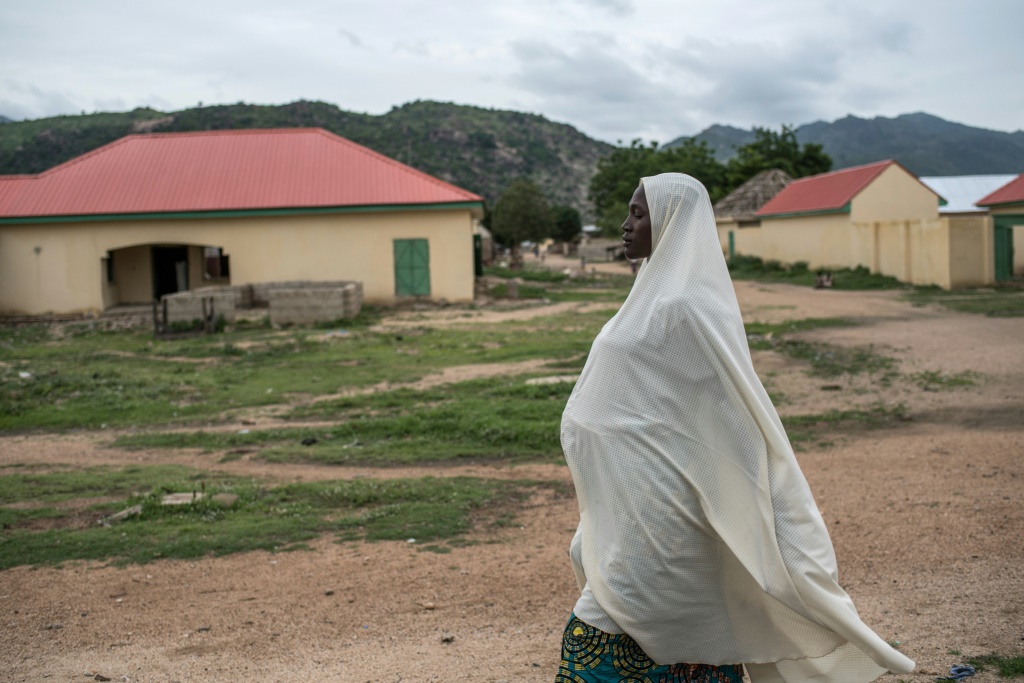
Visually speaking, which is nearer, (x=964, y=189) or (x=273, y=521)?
(x=273, y=521)

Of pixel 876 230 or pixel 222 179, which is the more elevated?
pixel 222 179

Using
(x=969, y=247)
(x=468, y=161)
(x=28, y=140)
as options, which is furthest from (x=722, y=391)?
(x=468, y=161)

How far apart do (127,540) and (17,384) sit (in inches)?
293

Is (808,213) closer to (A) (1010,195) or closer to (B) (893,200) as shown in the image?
(B) (893,200)

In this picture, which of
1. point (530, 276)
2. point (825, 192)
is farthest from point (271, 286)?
point (825, 192)

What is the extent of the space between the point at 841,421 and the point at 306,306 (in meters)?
13.0

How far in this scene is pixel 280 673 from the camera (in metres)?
4.22

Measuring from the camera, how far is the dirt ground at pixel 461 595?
14.0ft

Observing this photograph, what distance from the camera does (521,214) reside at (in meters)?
45.2

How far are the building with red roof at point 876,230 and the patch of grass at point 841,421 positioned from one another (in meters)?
17.2

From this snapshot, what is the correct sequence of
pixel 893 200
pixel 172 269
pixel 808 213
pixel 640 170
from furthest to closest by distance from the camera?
pixel 640 170
pixel 808 213
pixel 893 200
pixel 172 269

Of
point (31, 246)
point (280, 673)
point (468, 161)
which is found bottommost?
point (280, 673)

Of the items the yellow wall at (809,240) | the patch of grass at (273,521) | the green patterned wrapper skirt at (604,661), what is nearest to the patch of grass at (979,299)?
the yellow wall at (809,240)

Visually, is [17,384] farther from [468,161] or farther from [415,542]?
[468,161]
